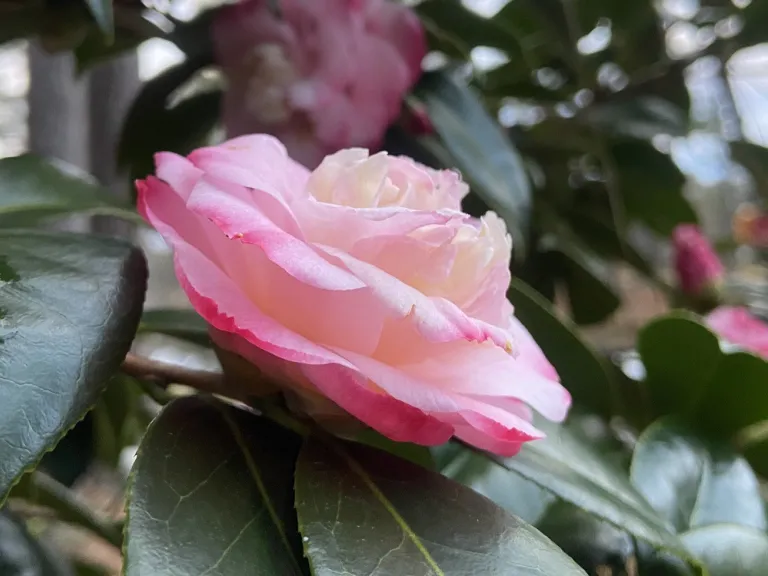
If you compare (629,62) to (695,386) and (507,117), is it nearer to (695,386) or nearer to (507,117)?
(507,117)

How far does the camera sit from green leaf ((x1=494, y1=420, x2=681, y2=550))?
28 centimetres

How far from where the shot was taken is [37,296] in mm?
242

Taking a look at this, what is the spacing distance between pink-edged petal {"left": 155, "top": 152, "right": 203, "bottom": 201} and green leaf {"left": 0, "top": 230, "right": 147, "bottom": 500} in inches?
1.7

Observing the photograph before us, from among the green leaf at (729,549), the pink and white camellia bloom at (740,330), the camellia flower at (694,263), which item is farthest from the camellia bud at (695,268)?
the green leaf at (729,549)

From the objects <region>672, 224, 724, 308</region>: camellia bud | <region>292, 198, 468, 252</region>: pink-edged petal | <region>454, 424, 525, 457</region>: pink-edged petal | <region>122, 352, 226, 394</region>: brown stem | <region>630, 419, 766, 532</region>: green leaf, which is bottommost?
<region>672, 224, 724, 308</region>: camellia bud

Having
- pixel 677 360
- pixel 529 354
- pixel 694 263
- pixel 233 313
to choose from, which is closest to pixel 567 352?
pixel 677 360

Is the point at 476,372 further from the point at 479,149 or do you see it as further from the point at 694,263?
the point at 694,263

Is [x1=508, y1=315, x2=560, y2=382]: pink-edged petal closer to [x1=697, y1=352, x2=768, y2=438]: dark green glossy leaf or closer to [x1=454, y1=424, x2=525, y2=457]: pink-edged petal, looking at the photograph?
[x1=454, y1=424, x2=525, y2=457]: pink-edged petal

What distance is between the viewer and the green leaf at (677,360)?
0.44 metres

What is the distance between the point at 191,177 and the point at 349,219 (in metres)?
0.07

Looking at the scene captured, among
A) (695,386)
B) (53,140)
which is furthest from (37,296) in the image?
(53,140)

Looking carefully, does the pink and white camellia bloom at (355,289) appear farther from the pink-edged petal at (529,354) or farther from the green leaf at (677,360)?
the green leaf at (677,360)

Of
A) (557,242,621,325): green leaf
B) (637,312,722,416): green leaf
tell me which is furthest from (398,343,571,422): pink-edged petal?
Answer: (557,242,621,325): green leaf

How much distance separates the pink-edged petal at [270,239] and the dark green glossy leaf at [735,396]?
1.05 feet
